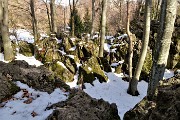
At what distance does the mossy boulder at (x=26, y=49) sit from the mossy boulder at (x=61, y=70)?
202 centimetres

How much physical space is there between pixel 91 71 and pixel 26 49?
189 inches

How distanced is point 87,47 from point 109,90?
3947mm

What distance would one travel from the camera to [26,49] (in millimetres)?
15641

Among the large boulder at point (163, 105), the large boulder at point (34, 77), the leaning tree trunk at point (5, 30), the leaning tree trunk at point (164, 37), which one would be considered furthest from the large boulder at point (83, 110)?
the leaning tree trunk at point (5, 30)

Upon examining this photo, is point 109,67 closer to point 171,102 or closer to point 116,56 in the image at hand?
point 116,56

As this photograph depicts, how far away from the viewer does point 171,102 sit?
12.8 ft

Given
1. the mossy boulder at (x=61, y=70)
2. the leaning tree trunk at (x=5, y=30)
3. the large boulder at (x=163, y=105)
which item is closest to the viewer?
the large boulder at (x=163, y=105)

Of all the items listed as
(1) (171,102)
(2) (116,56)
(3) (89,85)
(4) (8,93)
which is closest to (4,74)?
(4) (8,93)

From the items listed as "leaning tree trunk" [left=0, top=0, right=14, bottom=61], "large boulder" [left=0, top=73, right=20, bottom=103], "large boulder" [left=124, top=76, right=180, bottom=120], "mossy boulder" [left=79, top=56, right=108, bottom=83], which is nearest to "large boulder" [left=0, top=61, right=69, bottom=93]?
"large boulder" [left=0, top=73, right=20, bottom=103]

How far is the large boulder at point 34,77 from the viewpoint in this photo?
812 cm

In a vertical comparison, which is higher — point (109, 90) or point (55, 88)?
point (55, 88)

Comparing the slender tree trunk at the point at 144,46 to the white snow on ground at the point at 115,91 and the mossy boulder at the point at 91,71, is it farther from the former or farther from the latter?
the mossy boulder at the point at 91,71

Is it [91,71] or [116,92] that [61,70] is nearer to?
[91,71]

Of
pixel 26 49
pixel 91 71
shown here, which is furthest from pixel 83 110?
pixel 26 49
